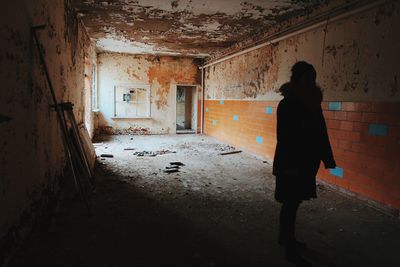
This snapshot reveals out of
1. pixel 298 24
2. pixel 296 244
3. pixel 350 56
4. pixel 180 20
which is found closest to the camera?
pixel 296 244

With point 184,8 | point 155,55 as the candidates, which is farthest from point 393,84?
point 155,55

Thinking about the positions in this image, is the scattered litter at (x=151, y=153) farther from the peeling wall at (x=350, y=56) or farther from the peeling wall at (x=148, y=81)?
the peeling wall at (x=148, y=81)

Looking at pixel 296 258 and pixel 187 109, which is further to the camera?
pixel 187 109

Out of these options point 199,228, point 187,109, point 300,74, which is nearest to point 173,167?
point 199,228

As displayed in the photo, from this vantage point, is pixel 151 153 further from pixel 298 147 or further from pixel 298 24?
pixel 298 147

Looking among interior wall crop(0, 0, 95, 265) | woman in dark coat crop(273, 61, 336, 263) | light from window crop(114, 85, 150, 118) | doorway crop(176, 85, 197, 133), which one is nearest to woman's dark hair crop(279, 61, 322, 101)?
woman in dark coat crop(273, 61, 336, 263)

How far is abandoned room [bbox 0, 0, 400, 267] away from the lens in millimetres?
2119

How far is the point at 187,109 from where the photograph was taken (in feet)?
39.7

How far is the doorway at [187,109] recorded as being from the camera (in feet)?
35.3

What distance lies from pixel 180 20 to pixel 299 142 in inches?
165

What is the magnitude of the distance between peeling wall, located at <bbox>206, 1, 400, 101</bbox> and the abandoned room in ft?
0.06

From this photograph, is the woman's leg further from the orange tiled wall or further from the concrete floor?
the orange tiled wall

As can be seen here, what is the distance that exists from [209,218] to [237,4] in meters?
3.27

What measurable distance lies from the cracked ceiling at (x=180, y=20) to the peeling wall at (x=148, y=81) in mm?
1430
